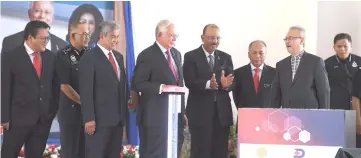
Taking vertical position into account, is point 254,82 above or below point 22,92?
above

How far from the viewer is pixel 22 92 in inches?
155

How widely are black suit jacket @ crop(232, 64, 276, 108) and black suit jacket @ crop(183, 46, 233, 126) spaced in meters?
0.30

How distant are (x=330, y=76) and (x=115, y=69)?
106 inches

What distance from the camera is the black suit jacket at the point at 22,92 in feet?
12.8

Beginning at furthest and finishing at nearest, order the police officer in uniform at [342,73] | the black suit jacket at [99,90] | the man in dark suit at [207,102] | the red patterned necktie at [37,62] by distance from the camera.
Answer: the police officer in uniform at [342,73] → the man in dark suit at [207,102] → the red patterned necktie at [37,62] → the black suit jacket at [99,90]

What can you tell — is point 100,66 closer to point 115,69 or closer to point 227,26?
point 115,69

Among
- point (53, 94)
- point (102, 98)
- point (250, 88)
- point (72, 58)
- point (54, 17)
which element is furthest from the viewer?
point (54, 17)

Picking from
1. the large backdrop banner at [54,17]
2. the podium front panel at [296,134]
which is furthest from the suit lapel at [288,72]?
the large backdrop banner at [54,17]

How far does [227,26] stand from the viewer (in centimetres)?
682

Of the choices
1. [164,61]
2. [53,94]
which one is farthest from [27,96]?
[164,61]

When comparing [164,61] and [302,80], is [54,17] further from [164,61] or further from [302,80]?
[302,80]

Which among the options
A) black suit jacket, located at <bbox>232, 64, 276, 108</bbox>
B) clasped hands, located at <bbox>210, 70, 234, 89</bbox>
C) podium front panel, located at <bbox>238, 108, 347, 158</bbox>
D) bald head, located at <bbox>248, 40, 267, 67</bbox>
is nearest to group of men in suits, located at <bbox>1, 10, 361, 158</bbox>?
clasped hands, located at <bbox>210, 70, 234, 89</bbox>

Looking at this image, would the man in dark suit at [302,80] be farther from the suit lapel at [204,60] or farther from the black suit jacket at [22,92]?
the black suit jacket at [22,92]

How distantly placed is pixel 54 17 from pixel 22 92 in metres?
1.96
